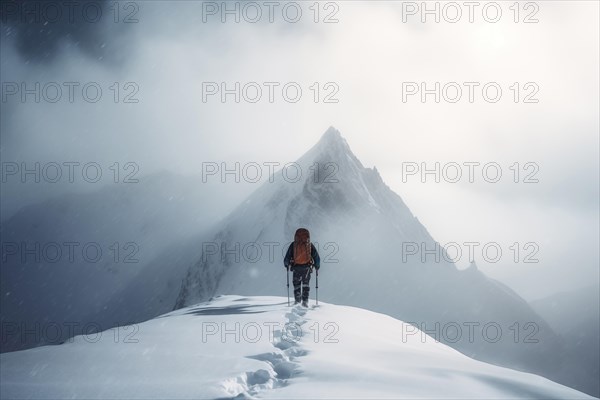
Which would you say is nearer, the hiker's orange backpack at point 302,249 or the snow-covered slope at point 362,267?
the hiker's orange backpack at point 302,249

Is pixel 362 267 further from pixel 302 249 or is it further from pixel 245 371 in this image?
Answer: pixel 245 371

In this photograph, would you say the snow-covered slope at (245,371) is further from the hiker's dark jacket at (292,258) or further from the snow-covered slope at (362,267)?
the snow-covered slope at (362,267)

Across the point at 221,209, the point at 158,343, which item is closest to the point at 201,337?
the point at 158,343

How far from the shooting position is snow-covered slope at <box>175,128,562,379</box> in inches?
2414

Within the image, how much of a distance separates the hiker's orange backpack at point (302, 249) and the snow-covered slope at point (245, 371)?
6334mm

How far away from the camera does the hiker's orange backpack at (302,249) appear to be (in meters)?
15.1

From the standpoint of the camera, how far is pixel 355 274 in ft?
204

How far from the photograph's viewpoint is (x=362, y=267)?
64062 mm

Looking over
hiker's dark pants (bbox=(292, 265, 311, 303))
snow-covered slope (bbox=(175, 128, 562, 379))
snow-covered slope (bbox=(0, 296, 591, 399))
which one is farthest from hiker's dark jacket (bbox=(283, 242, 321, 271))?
snow-covered slope (bbox=(175, 128, 562, 379))

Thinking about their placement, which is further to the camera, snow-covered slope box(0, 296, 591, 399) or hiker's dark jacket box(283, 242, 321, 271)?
hiker's dark jacket box(283, 242, 321, 271)

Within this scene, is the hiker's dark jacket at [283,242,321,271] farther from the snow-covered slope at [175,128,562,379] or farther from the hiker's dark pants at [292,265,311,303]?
the snow-covered slope at [175,128,562,379]

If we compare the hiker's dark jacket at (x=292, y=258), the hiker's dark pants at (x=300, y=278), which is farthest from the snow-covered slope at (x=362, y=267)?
the hiker's dark pants at (x=300, y=278)

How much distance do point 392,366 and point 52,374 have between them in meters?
4.53

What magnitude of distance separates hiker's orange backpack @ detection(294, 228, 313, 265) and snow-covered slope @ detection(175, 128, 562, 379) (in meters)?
41.1
